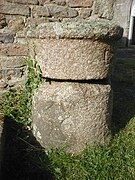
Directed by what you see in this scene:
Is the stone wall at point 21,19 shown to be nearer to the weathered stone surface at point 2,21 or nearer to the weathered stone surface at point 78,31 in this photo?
the weathered stone surface at point 2,21

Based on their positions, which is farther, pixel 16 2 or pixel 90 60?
pixel 16 2

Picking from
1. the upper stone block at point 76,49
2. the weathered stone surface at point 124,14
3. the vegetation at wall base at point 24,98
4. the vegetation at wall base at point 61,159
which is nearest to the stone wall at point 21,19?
the vegetation at wall base at point 24,98

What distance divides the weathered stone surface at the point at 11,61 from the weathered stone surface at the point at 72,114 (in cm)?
83

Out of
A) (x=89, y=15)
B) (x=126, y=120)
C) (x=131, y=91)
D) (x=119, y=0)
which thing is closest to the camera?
(x=126, y=120)

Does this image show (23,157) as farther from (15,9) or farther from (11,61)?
(15,9)

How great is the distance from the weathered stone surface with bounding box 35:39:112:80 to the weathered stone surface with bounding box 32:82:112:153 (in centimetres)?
10

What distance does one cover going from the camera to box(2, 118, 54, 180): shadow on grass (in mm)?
2834

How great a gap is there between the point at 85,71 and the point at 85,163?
0.76m

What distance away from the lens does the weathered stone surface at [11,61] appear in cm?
374

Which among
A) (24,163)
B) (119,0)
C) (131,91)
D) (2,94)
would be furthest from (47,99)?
(119,0)

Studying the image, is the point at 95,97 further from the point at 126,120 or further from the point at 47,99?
Answer: the point at 126,120

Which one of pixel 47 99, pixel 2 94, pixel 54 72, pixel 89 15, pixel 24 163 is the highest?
pixel 89 15

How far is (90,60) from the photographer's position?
288 centimetres

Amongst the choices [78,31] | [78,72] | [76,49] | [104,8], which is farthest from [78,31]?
[104,8]
